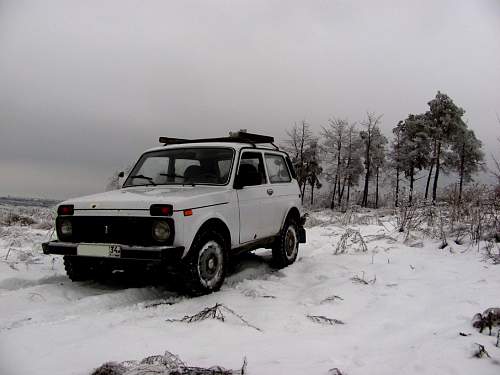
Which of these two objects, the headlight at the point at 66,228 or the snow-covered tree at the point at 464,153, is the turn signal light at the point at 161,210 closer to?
the headlight at the point at 66,228

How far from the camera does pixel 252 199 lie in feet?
18.6

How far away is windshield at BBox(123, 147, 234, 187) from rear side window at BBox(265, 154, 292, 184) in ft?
3.71

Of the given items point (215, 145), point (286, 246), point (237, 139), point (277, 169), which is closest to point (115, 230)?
point (215, 145)

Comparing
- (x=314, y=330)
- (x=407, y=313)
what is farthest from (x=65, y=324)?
(x=407, y=313)

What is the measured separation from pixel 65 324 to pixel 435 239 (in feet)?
21.3

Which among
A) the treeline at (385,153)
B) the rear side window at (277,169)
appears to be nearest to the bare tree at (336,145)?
the treeline at (385,153)

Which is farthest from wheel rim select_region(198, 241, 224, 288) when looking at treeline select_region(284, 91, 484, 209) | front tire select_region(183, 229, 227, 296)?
treeline select_region(284, 91, 484, 209)

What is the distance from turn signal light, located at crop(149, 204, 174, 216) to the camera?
4.14 m

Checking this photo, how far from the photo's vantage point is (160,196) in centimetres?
450

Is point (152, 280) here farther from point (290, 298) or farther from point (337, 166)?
point (337, 166)

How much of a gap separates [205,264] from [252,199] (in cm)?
144

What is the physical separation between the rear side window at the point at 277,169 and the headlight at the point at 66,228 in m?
3.20

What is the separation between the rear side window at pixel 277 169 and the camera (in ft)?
21.5

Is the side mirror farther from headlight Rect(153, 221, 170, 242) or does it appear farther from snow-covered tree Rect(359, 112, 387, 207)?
snow-covered tree Rect(359, 112, 387, 207)
